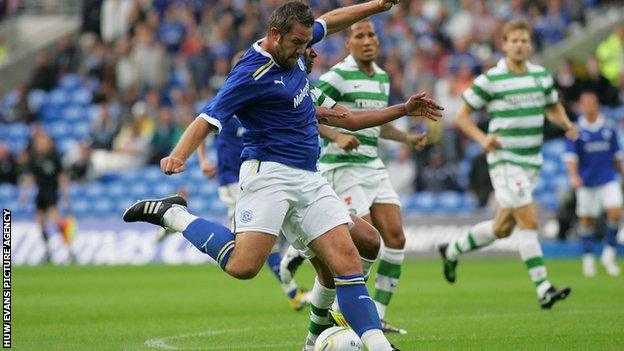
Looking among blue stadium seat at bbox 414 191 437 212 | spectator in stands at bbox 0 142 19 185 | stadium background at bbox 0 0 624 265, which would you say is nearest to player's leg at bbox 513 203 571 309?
stadium background at bbox 0 0 624 265

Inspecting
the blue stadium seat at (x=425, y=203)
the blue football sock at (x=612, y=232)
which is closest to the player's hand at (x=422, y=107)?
the blue football sock at (x=612, y=232)

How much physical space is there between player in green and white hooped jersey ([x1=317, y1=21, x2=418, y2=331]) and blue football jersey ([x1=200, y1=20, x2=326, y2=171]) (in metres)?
2.33

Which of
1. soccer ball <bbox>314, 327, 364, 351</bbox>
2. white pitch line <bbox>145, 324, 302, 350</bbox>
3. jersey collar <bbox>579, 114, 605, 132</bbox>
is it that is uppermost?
soccer ball <bbox>314, 327, 364, 351</bbox>

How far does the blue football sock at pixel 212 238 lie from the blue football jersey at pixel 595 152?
10756 mm

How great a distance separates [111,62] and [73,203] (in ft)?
15.9

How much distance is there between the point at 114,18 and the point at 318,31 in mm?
24677

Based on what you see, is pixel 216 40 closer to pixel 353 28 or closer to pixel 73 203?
pixel 73 203

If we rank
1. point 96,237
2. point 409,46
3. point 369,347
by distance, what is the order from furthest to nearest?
point 409,46 → point 96,237 → point 369,347

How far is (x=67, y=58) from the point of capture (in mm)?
31641

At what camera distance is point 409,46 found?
26.5 metres

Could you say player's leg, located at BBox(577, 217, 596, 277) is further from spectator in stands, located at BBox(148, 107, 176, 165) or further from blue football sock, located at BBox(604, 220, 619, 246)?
spectator in stands, located at BBox(148, 107, 176, 165)

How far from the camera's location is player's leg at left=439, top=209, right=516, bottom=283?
13.0m

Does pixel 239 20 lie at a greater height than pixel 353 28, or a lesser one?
lesser

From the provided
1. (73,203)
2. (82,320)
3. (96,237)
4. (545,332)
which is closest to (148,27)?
(73,203)
